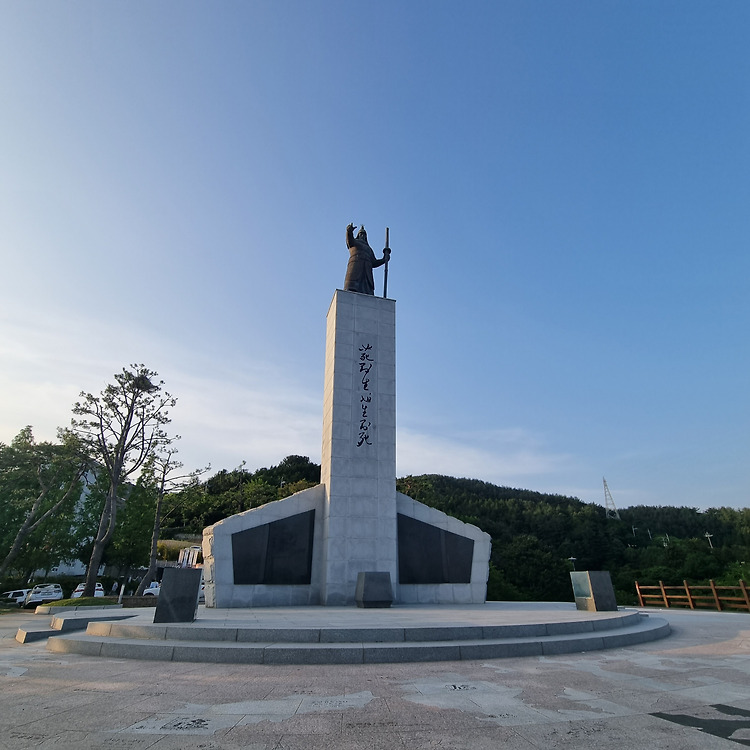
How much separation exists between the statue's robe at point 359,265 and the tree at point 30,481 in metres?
18.3

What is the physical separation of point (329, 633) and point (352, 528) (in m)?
7.99

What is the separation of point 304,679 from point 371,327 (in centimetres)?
1346

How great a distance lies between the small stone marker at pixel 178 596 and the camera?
923cm

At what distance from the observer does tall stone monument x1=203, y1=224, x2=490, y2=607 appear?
14.9 meters

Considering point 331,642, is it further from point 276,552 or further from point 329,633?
point 276,552

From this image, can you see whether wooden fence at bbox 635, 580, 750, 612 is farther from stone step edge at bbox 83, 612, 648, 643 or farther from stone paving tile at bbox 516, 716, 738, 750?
stone paving tile at bbox 516, 716, 738, 750

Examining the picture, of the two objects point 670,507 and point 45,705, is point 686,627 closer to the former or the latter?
point 45,705

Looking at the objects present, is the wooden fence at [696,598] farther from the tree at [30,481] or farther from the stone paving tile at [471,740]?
the tree at [30,481]

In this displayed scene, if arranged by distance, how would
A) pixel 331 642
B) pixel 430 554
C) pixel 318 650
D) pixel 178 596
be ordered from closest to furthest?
pixel 318 650, pixel 331 642, pixel 178 596, pixel 430 554

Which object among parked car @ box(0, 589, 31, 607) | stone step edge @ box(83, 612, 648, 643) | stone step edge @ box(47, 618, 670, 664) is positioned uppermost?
parked car @ box(0, 589, 31, 607)

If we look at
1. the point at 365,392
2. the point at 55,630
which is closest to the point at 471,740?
the point at 55,630

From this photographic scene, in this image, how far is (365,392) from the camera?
17344 millimetres

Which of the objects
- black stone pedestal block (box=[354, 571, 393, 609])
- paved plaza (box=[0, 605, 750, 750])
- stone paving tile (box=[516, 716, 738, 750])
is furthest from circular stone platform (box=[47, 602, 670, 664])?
black stone pedestal block (box=[354, 571, 393, 609])

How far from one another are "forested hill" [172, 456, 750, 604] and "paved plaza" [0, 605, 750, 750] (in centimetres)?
2456
